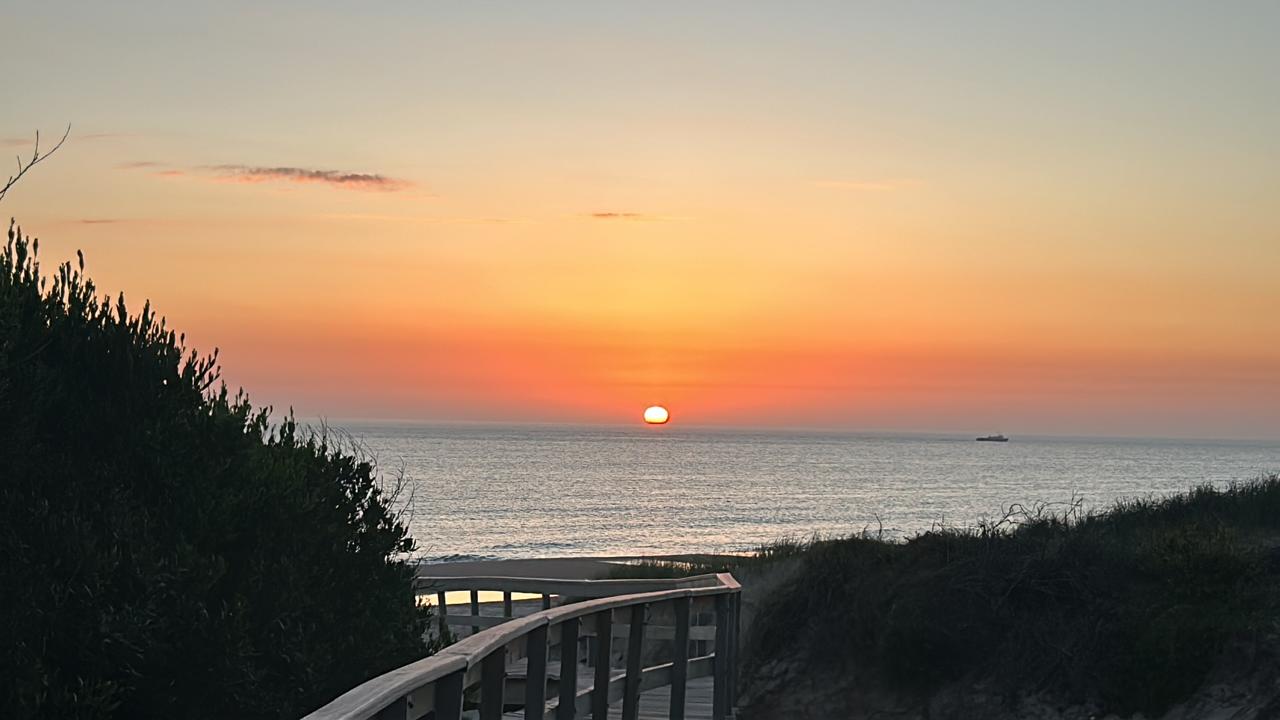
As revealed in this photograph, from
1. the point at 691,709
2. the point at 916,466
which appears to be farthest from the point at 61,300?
the point at 916,466

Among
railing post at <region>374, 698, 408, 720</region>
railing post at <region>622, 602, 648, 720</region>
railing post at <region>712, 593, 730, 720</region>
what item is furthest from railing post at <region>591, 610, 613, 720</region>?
railing post at <region>374, 698, 408, 720</region>

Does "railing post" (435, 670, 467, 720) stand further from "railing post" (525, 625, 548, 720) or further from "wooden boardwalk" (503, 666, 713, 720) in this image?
"wooden boardwalk" (503, 666, 713, 720)

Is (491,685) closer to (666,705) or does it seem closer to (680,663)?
→ (680,663)

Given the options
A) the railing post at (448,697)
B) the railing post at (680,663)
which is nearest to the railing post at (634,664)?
the railing post at (680,663)

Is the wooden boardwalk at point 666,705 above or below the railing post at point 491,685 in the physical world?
below

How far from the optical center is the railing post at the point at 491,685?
16.2ft

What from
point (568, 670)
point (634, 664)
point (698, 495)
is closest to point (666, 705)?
point (634, 664)

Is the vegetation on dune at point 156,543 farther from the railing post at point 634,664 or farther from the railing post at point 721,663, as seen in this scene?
the railing post at point 721,663

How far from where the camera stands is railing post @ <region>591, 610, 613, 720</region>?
727cm

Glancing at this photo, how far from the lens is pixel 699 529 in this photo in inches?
2576

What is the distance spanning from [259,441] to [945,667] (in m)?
7.35

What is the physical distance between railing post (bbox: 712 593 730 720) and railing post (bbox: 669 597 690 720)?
863 millimetres

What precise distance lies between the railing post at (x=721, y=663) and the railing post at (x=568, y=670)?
4.09 m

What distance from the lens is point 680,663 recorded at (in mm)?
9672
